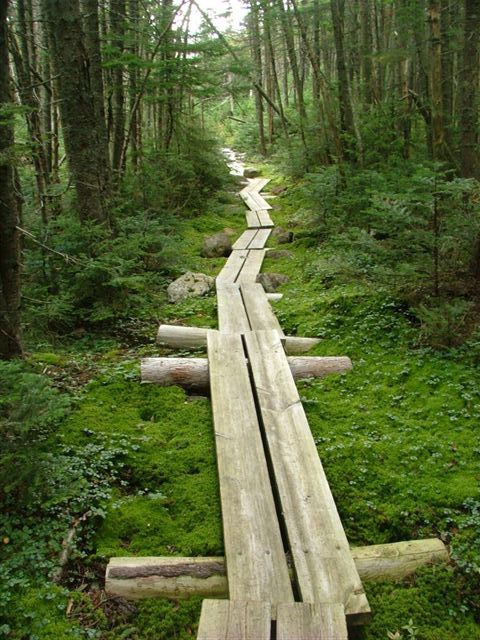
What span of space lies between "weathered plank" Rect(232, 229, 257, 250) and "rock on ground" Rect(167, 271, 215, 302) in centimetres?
247

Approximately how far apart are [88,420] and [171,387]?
107cm

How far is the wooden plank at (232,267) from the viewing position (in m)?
8.94

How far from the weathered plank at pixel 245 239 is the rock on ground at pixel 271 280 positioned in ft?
7.49

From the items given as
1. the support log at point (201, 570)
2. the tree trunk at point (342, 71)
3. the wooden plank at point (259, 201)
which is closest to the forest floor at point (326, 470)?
the support log at point (201, 570)

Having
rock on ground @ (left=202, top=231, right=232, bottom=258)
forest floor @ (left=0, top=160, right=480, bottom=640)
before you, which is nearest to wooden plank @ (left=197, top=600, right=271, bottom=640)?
forest floor @ (left=0, top=160, right=480, bottom=640)

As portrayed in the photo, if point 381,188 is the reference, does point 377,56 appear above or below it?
above

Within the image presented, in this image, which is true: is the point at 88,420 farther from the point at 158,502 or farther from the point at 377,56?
the point at 377,56

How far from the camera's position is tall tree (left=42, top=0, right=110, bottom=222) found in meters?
6.51

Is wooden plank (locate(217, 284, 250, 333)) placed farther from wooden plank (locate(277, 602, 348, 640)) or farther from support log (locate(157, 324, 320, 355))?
wooden plank (locate(277, 602, 348, 640))

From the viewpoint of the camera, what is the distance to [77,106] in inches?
270

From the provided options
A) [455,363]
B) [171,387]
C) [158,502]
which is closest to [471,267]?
[455,363]

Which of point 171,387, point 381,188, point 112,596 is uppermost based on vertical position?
point 381,188

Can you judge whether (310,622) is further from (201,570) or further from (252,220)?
(252,220)

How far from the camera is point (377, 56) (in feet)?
35.9
